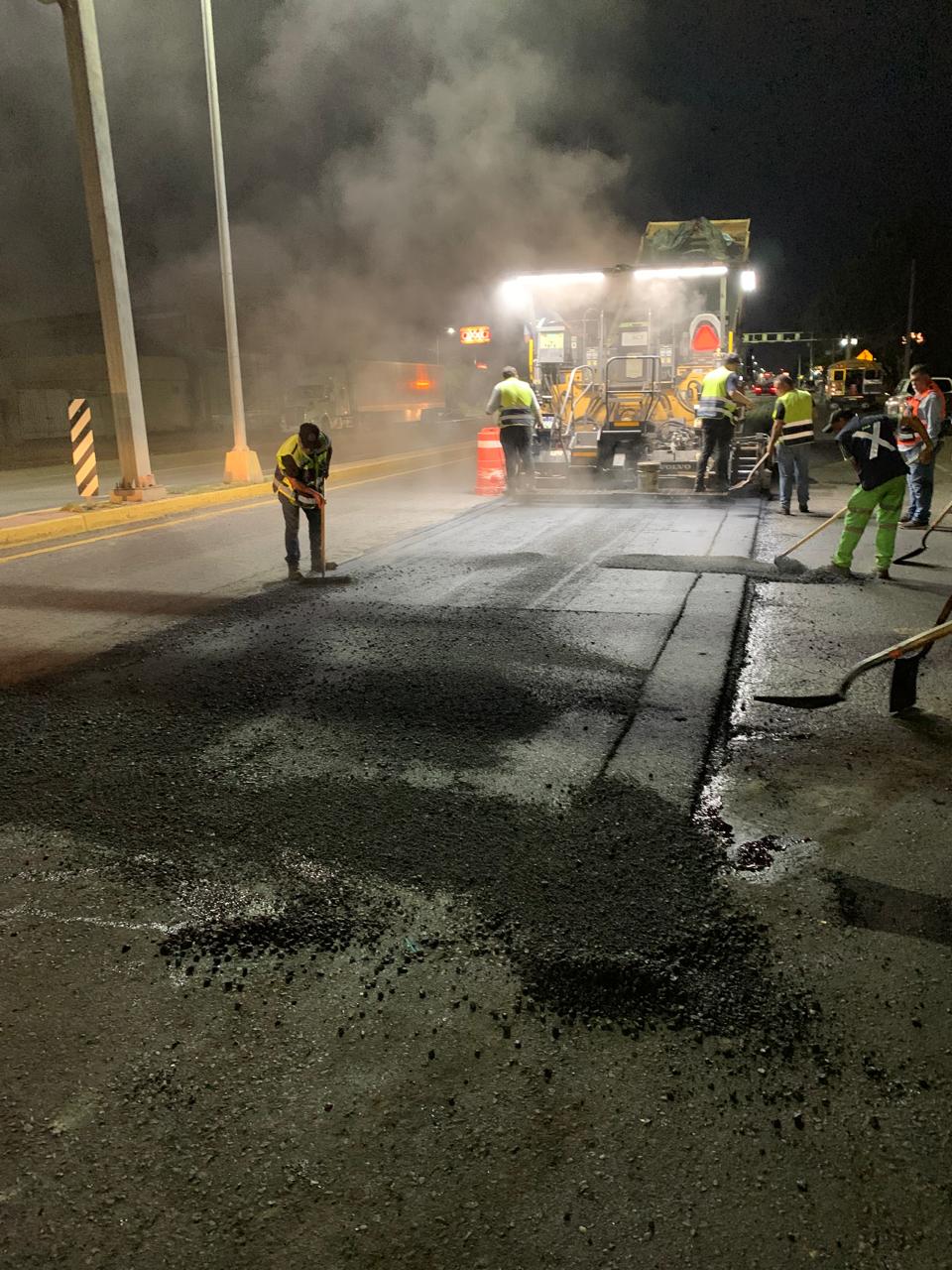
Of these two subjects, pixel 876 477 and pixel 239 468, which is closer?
pixel 876 477

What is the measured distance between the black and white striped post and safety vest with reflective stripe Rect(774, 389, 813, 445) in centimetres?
924

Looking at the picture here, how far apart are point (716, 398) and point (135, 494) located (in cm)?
801

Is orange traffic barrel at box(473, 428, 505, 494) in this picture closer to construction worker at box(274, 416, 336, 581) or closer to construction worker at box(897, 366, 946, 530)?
construction worker at box(897, 366, 946, 530)

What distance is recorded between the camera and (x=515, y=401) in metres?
12.3

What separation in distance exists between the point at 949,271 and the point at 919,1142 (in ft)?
160

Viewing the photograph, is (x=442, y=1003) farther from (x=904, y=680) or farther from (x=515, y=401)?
(x=515, y=401)

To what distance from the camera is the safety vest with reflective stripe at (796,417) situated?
990 centimetres

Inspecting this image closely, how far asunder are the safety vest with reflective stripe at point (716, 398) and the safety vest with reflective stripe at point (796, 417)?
1504 mm

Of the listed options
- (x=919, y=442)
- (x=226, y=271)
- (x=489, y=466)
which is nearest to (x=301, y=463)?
(x=919, y=442)

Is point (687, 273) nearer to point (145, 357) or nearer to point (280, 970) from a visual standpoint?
point (280, 970)

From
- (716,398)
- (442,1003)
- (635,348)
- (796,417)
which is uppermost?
(635,348)

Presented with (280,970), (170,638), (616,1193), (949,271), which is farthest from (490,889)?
(949,271)

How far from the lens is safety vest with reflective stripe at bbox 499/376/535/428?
40.3 ft

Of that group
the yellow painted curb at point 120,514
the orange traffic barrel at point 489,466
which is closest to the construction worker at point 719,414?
the orange traffic barrel at point 489,466
